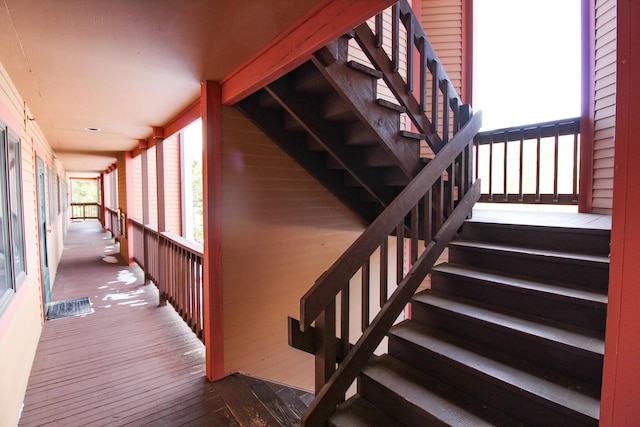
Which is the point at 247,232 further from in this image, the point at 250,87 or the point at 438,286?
the point at 438,286

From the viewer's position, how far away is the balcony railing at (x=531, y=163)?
3.49m

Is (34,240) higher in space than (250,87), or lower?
lower

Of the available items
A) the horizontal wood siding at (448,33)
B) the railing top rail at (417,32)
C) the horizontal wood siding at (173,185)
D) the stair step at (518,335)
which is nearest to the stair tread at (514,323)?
the stair step at (518,335)

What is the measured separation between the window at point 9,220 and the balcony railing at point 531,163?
16.0ft

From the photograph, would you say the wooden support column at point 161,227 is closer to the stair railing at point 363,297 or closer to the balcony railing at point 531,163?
the stair railing at point 363,297

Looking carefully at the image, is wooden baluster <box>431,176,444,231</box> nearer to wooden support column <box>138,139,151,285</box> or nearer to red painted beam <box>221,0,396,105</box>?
red painted beam <box>221,0,396,105</box>

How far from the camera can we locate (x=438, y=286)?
2438 millimetres

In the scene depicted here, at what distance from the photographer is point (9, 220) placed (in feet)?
7.37

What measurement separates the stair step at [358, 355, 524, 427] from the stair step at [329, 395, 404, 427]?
0.03 m

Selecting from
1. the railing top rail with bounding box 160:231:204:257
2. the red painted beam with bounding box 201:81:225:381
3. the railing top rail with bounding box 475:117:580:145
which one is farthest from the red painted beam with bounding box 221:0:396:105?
the railing top rail with bounding box 475:117:580:145

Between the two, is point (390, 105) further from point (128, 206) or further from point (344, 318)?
point (128, 206)

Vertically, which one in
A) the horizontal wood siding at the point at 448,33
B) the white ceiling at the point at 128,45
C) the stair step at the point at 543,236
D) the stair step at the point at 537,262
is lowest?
the stair step at the point at 537,262

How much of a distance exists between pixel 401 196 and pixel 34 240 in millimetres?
3818

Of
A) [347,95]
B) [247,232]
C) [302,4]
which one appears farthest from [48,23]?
[247,232]
